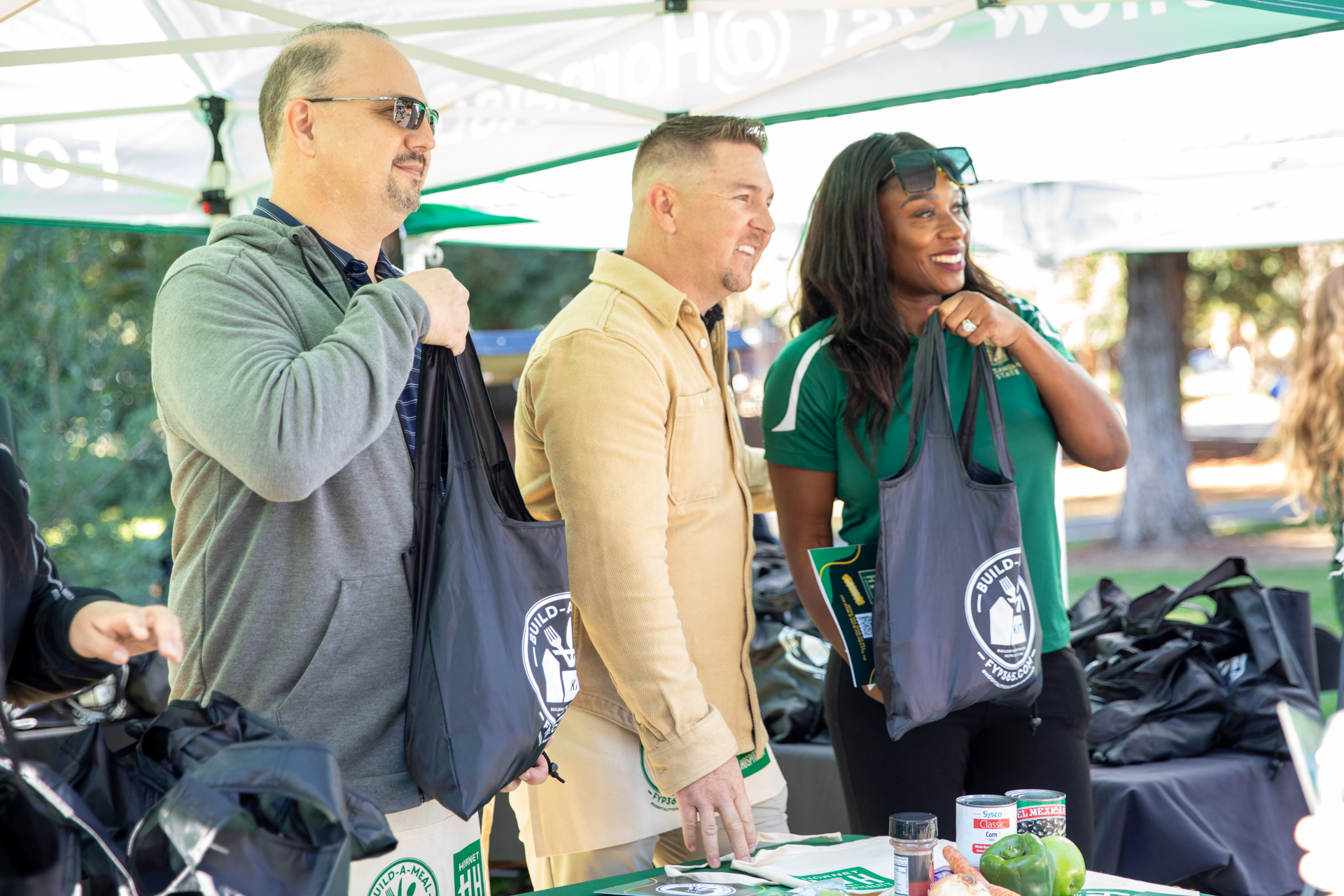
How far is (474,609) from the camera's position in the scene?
177 centimetres

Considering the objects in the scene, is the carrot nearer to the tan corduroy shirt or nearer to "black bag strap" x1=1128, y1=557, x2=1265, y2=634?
the tan corduroy shirt

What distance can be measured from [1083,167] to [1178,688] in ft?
6.62

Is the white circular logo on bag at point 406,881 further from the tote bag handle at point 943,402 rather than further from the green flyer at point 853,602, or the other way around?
the tote bag handle at point 943,402

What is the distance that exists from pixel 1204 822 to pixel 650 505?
7.17 ft

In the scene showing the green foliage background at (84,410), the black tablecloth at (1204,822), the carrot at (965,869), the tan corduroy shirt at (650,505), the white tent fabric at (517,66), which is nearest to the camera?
the carrot at (965,869)

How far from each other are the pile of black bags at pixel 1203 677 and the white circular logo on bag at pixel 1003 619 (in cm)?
139

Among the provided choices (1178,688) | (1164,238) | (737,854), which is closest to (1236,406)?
(1164,238)

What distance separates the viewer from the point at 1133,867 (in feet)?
11.0

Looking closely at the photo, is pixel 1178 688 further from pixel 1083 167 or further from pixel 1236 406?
pixel 1236 406

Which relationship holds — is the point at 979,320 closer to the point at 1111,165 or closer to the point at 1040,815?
the point at 1040,815

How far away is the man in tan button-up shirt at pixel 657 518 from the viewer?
2135 millimetres

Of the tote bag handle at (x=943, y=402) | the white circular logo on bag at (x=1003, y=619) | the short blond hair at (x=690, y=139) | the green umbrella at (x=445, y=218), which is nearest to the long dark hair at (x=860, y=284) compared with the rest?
the tote bag handle at (x=943, y=402)

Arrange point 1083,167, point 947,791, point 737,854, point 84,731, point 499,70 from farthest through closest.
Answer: point 1083,167, point 499,70, point 947,791, point 737,854, point 84,731

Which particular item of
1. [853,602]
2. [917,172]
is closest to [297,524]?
[853,602]
